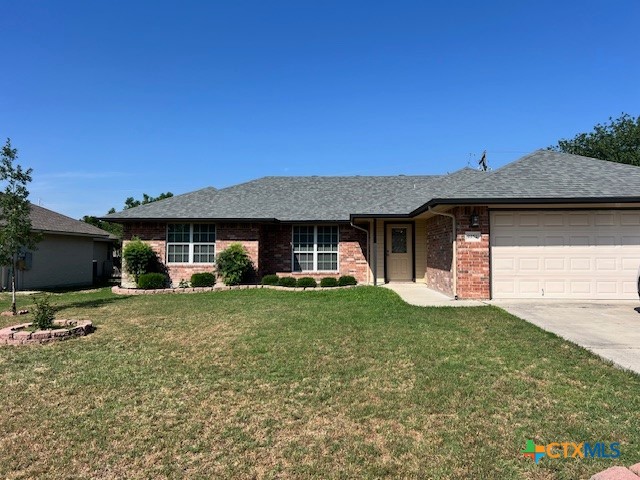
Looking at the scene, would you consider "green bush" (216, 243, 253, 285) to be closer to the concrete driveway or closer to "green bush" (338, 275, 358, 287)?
"green bush" (338, 275, 358, 287)

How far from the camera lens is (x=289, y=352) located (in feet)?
19.2

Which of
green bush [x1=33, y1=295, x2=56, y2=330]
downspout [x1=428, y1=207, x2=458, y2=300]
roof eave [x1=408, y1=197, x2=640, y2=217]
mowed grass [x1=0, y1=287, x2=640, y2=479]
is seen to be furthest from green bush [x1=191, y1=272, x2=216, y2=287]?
roof eave [x1=408, y1=197, x2=640, y2=217]

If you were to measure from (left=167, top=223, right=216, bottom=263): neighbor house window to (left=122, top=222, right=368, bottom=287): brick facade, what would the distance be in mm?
212

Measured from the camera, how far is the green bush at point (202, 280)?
1473 cm

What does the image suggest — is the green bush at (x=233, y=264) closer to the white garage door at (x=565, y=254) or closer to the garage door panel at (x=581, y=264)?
the white garage door at (x=565, y=254)

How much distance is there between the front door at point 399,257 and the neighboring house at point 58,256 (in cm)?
1353

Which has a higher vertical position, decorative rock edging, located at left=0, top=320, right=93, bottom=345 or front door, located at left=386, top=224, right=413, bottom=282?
front door, located at left=386, top=224, right=413, bottom=282

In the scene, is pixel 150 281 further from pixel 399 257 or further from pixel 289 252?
pixel 399 257

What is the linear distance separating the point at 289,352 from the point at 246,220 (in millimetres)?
9805

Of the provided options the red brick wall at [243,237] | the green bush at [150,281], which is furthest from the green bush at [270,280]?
the green bush at [150,281]

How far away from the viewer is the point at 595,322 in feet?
24.4

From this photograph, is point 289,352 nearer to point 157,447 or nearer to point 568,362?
point 157,447

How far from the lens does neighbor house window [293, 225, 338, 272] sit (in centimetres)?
1616

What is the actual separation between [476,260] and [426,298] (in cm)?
166
